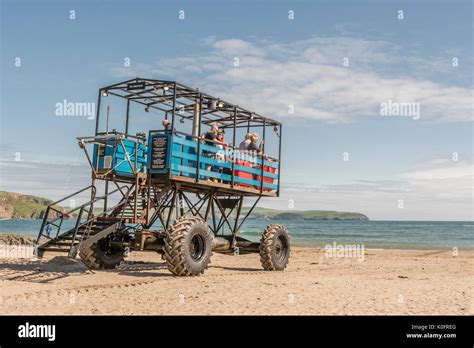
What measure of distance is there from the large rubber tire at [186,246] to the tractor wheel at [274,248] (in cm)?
294

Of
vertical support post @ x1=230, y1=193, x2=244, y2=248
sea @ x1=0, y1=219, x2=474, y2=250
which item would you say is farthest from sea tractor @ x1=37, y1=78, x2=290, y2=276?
sea @ x1=0, y1=219, x2=474, y2=250

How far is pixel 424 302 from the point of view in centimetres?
977

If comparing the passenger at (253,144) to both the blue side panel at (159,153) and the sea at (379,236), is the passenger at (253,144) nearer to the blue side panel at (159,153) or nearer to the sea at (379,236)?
the blue side panel at (159,153)

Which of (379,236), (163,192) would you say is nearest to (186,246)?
(163,192)

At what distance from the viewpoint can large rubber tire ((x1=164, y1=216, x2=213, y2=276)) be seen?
40.7ft

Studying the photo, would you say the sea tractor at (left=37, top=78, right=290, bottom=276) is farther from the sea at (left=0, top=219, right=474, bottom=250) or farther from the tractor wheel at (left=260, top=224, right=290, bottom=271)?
the sea at (left=0, top=219, right=474, bottom=250)

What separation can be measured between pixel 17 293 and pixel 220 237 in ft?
21.9

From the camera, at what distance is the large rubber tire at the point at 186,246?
1240cm

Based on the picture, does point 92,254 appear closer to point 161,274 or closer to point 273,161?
point 161,274

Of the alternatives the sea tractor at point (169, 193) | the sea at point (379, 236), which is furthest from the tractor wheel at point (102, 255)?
the sea at point (379, 236)

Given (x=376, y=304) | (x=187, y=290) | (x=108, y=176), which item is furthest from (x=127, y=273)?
(x=376, y=304)

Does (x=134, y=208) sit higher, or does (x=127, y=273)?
(x=134, y=208)

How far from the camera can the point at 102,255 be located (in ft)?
47.3

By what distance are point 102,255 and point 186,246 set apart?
3.22 metres
